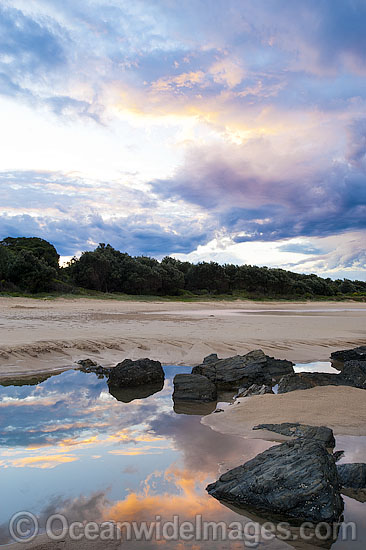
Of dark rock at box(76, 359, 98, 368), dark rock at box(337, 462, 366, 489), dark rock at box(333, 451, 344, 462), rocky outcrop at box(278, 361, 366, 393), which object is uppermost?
rocky outcrop at box(278, 361, 366, 393)

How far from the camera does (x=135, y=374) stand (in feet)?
23.3

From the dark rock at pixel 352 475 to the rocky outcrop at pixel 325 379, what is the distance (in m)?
2.83

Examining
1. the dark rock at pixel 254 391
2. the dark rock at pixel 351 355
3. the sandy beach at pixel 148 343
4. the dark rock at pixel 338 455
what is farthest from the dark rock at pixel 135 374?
the dark rock at pixel 351 355

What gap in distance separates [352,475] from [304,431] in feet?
3.38

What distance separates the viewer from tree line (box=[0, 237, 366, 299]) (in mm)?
43656

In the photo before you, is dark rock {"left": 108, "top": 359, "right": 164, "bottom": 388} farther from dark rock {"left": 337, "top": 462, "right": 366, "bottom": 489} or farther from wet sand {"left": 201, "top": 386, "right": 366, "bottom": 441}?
dark rock {"left": 337, "top": 462, "right": 366, "bottom": 489}

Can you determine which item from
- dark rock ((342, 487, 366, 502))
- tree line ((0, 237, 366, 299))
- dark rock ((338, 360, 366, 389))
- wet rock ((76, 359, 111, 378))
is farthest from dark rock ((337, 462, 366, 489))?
tree line ((0, 237, 366, 299))

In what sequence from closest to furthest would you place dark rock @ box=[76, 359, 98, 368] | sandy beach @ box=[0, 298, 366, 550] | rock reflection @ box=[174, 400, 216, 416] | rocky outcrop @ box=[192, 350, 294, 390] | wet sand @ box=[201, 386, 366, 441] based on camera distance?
1. wet sand @ box=[201, 386, 366, 441]
2. sandy beach @ box=[0, 298, 366, 550]
3. rock reflection @ box=[174, 400, 216, 416]
4. rocky outcrop @ box=[192, 350, 294, 390]
5. dark rock @ box=[76, 359, 98, 368]

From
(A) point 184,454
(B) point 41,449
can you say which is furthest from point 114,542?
(B) point 41,449

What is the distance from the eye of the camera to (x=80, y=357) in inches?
366

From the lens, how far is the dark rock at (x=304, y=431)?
13.5 ft

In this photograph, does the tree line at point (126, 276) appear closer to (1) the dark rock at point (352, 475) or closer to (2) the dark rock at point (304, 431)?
(2) the dark rock at point (304, 431)

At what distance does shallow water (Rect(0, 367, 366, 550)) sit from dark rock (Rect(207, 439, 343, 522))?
0.14 m

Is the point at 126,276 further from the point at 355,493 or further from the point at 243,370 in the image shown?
the point at 355,493
